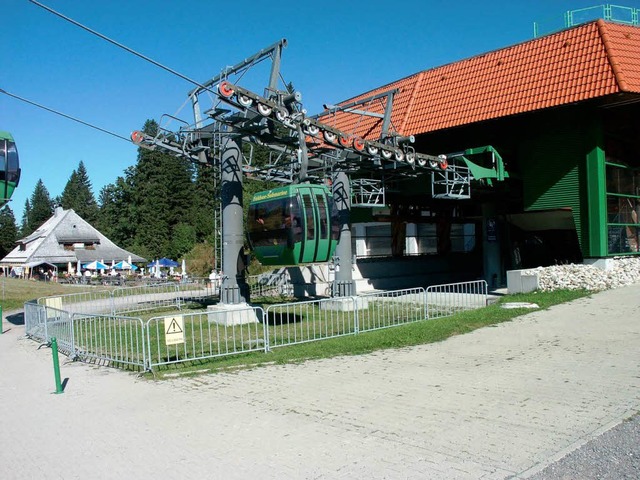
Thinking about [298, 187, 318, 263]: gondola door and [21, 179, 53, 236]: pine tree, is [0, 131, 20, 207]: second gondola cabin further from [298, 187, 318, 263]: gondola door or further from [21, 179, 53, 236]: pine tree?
[21, 179, 53, 236]: pine tree

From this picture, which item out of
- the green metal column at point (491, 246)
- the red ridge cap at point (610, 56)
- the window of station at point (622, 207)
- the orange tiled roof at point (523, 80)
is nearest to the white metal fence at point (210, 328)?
the window of station at point (622, 207)

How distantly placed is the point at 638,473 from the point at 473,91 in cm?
2228

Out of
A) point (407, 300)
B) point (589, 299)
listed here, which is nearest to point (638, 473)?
point (407, 300)

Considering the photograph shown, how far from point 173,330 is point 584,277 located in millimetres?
15322

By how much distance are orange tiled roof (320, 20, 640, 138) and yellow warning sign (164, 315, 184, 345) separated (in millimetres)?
16635

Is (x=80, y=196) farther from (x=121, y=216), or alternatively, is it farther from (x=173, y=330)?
(x=173, y=330)

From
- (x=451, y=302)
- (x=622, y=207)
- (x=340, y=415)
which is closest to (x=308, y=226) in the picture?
(x=340, y=415)

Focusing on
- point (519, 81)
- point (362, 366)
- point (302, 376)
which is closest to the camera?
point (302, 376)

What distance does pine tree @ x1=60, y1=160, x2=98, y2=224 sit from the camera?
108m

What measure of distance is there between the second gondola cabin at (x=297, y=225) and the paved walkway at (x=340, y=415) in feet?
11.4

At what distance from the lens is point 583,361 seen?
381 inches

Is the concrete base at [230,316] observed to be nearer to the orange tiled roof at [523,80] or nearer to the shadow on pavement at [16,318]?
the shadow on pavement at [16,318]

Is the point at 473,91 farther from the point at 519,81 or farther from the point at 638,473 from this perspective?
the point at 638,473

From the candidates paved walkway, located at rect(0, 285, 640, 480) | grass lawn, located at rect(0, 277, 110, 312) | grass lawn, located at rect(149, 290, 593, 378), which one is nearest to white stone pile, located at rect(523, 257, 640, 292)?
grass lawn, located at rect(149, 290, 593, 378)
